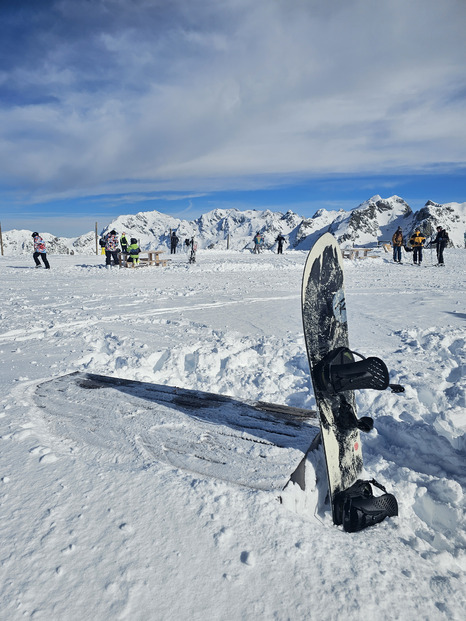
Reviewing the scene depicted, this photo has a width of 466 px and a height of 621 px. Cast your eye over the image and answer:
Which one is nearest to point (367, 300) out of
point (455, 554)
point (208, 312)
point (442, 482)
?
point (208, 312)

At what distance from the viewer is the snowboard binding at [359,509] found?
1.91 meters

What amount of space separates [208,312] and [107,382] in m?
3.59

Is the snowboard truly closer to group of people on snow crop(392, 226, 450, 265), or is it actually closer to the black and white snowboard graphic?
the black and white snowboard graphic

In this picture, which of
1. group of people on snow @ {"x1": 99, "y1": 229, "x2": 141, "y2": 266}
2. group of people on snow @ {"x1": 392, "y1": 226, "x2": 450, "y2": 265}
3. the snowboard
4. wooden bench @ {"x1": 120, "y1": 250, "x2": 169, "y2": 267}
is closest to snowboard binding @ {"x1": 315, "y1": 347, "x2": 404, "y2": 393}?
the snowboard

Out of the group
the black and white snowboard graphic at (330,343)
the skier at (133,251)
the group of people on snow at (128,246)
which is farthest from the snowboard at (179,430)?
the skier at (133,251)

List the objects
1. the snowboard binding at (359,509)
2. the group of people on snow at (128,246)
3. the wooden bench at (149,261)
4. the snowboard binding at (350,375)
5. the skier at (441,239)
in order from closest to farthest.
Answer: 1. the snowboard binding at (350,375)
2. the snowboard binding at (359,509)
3. the group of people on snow at (128,246)
4. the skier at (441,239)
5. the wooden bench at (149,261)

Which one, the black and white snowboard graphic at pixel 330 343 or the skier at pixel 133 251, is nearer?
the black and white snowboard graphic at pixel 330 343

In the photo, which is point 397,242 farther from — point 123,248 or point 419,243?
point 123,248

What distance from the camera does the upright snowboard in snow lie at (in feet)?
6.16

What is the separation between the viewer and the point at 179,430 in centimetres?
236

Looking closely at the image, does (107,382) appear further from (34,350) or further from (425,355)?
(425,355)

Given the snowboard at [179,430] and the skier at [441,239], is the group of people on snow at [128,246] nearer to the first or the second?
the skier at [441,239]

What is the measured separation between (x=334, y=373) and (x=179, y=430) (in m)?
1.06

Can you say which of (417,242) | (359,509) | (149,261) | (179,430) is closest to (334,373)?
(359,509)
